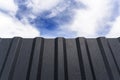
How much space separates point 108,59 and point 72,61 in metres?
0.57

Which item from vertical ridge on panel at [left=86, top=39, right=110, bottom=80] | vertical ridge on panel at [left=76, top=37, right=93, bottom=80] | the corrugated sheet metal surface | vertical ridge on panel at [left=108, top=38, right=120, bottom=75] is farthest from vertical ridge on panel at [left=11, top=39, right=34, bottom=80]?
vertical ridge on panel at [left=108, top=38, right=120, bottom=75]

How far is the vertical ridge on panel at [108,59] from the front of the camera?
2661 mm

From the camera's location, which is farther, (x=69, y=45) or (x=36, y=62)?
(x=69, y=45)

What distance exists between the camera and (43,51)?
3.21m

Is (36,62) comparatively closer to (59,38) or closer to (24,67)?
(24,67)

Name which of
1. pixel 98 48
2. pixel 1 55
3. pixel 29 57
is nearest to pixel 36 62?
pixel 29 57

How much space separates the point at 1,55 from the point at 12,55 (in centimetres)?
18

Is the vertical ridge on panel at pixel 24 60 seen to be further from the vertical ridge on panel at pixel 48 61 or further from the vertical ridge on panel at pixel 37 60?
the vertical ridge on panel at pixel 48 61

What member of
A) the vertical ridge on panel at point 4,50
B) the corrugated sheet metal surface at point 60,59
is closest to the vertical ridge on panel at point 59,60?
the corrugated sheet metal surface at point 60,59

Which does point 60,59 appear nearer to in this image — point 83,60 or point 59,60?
point 59,60

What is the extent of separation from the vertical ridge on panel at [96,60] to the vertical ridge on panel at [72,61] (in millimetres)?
231

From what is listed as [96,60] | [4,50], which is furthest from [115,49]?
[4,50]

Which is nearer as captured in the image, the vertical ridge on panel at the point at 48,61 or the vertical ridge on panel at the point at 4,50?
the vertical ridge on panel at the point at 48,61

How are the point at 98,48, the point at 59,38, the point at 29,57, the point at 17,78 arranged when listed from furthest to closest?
the point at 59,38
the point at 98,48
the point at 29,57
the point at 17,78
